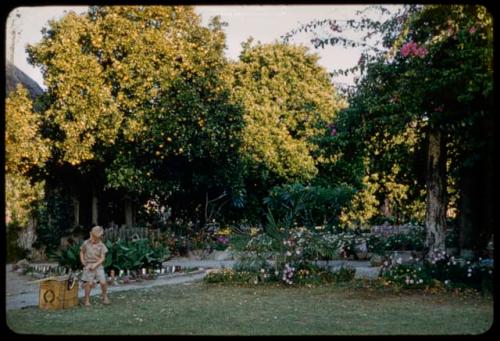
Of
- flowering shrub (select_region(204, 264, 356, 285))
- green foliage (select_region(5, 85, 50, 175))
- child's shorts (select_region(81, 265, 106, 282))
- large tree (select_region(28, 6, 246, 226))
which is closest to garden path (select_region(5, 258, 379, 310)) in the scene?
flowering shrub (select_region(204, 264, 356, 285))

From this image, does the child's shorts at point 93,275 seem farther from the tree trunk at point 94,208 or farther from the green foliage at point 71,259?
the tree trunk at point 94,208

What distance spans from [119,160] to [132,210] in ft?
12.3

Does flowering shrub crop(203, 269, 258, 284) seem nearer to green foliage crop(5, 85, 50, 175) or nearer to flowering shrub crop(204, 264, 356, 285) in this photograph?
flowering shrub crop(204, 264, 356, 285)

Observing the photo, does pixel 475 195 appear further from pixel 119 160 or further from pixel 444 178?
pixel 119 160

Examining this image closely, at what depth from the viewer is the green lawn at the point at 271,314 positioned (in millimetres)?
7113

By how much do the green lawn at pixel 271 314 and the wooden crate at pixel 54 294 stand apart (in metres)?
0.16

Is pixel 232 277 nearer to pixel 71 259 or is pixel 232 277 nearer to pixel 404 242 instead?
pixel 71 259

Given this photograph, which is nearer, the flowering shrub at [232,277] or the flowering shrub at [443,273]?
the flowering shrub at [443,273]

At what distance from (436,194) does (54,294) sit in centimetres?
685

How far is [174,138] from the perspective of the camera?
17.2m

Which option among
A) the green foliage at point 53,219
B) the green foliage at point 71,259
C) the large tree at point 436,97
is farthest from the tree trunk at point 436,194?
the green foliage at point 53,219

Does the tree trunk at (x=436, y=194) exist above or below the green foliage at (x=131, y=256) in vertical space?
above

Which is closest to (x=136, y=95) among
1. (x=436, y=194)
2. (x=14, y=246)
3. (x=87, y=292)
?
(x=14, y=246)
